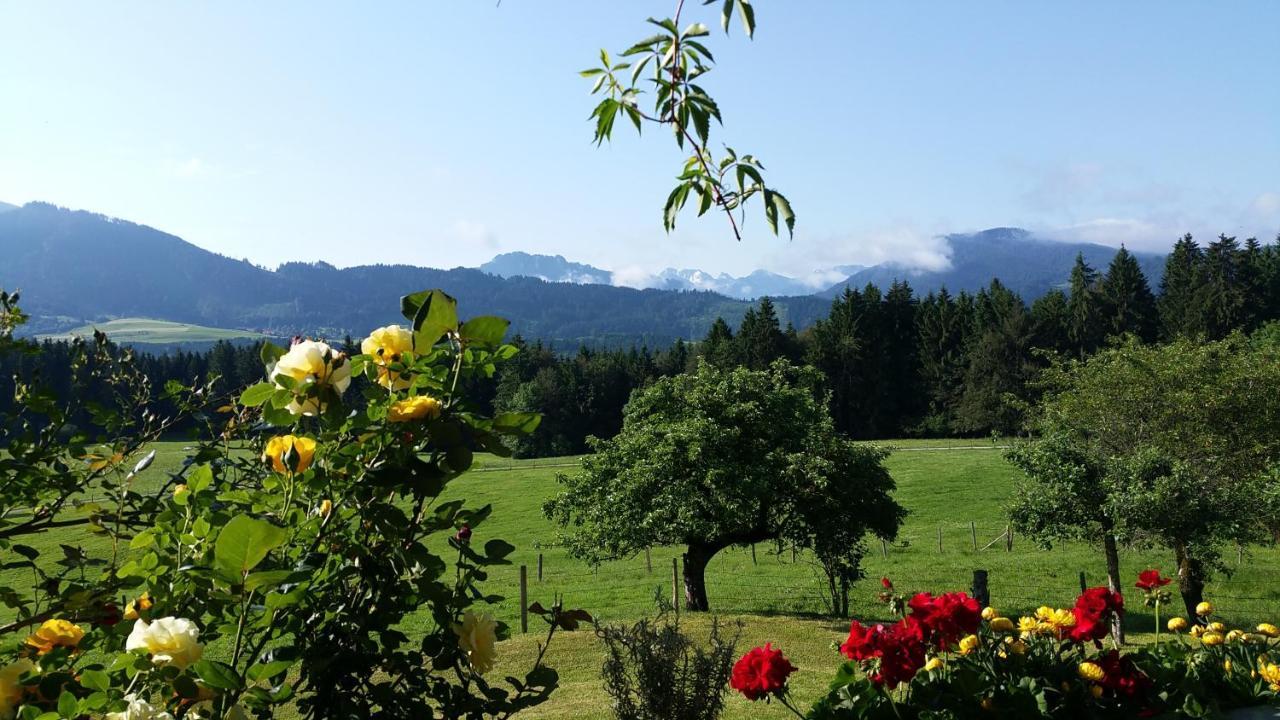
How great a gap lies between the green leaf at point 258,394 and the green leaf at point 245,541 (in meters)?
0.36

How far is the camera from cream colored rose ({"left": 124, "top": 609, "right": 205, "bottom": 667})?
1.21 metres

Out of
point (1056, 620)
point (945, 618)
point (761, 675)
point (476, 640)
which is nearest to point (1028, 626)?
point (1056, 620)

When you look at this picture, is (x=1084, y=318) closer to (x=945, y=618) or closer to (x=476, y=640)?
(x=945, y=618)

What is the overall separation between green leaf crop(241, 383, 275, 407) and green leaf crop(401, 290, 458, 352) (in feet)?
0.93

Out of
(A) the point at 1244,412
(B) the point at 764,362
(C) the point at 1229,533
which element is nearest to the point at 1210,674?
(C) the point at 1229,533

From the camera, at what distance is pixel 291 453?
4.59ft

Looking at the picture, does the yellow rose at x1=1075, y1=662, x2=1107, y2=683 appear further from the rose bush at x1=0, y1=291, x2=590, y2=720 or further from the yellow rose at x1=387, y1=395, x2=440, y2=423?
the yellow rose at x1=387, y1=395, x2=440, y2=423

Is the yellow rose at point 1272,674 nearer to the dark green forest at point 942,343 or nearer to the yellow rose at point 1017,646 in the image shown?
the yellow rose at point 1017,646

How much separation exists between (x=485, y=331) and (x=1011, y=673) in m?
3.45

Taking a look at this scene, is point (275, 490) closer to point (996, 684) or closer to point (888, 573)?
point (996, 684)

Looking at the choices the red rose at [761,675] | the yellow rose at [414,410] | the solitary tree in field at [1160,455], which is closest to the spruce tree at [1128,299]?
the solitary tree in field at [1160,455]

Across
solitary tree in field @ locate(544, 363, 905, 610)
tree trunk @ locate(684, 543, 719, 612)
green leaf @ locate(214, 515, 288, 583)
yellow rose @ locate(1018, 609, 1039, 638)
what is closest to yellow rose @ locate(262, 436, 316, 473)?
green leaf @ locate(214, 515, 288, 583)

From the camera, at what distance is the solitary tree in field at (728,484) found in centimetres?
1451

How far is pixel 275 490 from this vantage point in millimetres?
1614
